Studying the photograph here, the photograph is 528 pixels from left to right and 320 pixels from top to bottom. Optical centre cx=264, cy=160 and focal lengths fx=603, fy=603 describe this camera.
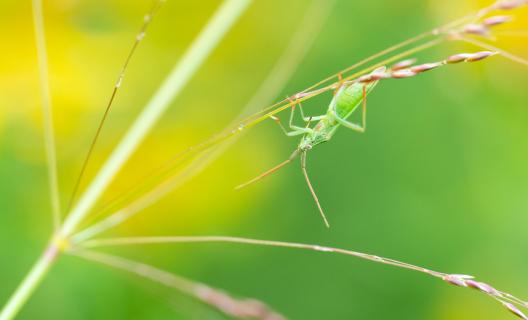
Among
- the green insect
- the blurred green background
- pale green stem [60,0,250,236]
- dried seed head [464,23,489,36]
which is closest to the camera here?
dried seed head [464,23,489,36]

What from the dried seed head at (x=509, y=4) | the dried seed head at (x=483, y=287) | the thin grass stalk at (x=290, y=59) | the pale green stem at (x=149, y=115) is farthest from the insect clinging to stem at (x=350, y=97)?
the thin grass stalk at (x=290, y=59)

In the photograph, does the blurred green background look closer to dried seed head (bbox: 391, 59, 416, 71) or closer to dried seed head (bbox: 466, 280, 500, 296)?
dried seed head (bbox: 466, 280, 500, 296)

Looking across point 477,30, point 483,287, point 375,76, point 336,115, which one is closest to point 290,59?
point 336,115

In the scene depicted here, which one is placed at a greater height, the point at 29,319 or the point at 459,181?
the point at 459,181

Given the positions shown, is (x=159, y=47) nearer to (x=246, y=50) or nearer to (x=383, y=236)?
(x=246, y=50)

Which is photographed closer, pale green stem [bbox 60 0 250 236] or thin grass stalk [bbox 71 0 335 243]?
pale green stem [bbox 60 0 250 236]

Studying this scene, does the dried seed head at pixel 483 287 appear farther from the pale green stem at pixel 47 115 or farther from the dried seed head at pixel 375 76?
the pale green stem at pixel 47 115

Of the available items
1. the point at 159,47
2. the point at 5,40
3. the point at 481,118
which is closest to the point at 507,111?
the point at 481,118

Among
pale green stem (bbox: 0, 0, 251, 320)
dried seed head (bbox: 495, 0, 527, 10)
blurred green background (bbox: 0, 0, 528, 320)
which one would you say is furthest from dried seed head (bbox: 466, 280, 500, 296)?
blurred green background (bbox: 0, 0, 528, 320)
